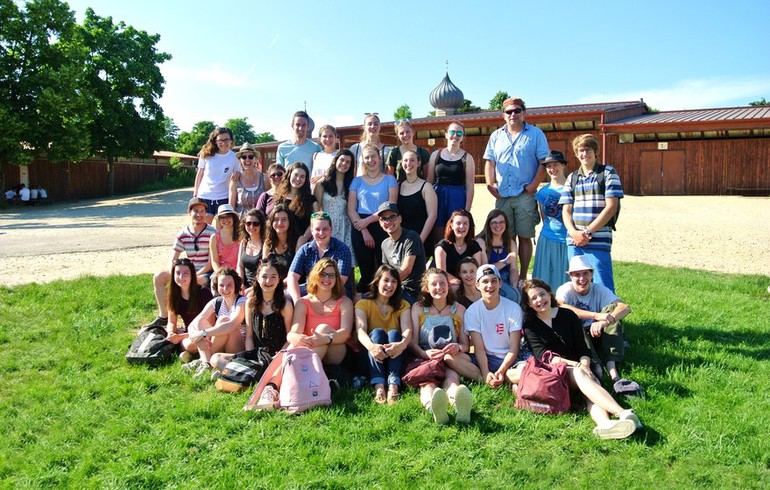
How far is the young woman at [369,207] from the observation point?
5.92 m

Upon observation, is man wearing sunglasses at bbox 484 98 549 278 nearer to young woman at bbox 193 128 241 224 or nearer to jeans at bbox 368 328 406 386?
jeans at bbox 368 328 406 386

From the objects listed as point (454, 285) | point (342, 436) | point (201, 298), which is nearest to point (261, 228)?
point (201, 298)

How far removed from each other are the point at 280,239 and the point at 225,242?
78 centimetres

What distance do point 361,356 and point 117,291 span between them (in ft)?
15.3

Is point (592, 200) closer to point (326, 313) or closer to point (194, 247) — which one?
point (326, 313)

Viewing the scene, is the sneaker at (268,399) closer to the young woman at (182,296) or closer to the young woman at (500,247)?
the young woman at (182,296)

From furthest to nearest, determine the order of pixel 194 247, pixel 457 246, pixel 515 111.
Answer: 1. pixel 194 247
2. pixel 515 111
3. pixel 457 246

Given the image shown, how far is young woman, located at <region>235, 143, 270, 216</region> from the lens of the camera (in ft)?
22.4

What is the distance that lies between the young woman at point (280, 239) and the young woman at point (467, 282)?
169cm

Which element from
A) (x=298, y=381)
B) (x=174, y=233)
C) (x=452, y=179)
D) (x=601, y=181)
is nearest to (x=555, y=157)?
(x=601, y=181)

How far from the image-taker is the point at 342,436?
12.5ft

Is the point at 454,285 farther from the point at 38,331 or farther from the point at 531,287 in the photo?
the point at 38,331

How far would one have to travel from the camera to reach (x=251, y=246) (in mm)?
5941

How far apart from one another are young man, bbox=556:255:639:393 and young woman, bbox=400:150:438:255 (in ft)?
5.01
